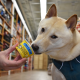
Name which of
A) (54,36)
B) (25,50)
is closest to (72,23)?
(54,36)

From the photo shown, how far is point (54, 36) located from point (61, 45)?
0.10 m

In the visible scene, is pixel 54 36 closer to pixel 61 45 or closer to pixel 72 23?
pixel 61 45

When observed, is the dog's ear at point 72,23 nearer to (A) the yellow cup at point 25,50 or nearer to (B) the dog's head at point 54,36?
(B) the dog's head at point 54,36

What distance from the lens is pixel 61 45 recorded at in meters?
1.04

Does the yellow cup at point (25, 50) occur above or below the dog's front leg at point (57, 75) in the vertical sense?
above

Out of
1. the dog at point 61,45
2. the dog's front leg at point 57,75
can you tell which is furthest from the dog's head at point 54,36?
the dog's front leg at point 57,75

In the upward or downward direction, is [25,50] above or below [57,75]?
above

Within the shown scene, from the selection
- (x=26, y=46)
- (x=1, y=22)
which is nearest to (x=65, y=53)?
(x=26, y=46)

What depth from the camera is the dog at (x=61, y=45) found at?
3.39 feet

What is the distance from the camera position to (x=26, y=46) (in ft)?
3.65

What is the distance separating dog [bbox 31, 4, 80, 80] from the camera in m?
1.03

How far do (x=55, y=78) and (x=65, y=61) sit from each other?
20 centimetres

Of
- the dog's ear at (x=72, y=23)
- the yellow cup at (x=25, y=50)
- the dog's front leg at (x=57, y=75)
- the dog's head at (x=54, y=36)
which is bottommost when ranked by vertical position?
the dog's front leg at (x=57, y=75)

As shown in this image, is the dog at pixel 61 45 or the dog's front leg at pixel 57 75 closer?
the dog at pixel 61 45
